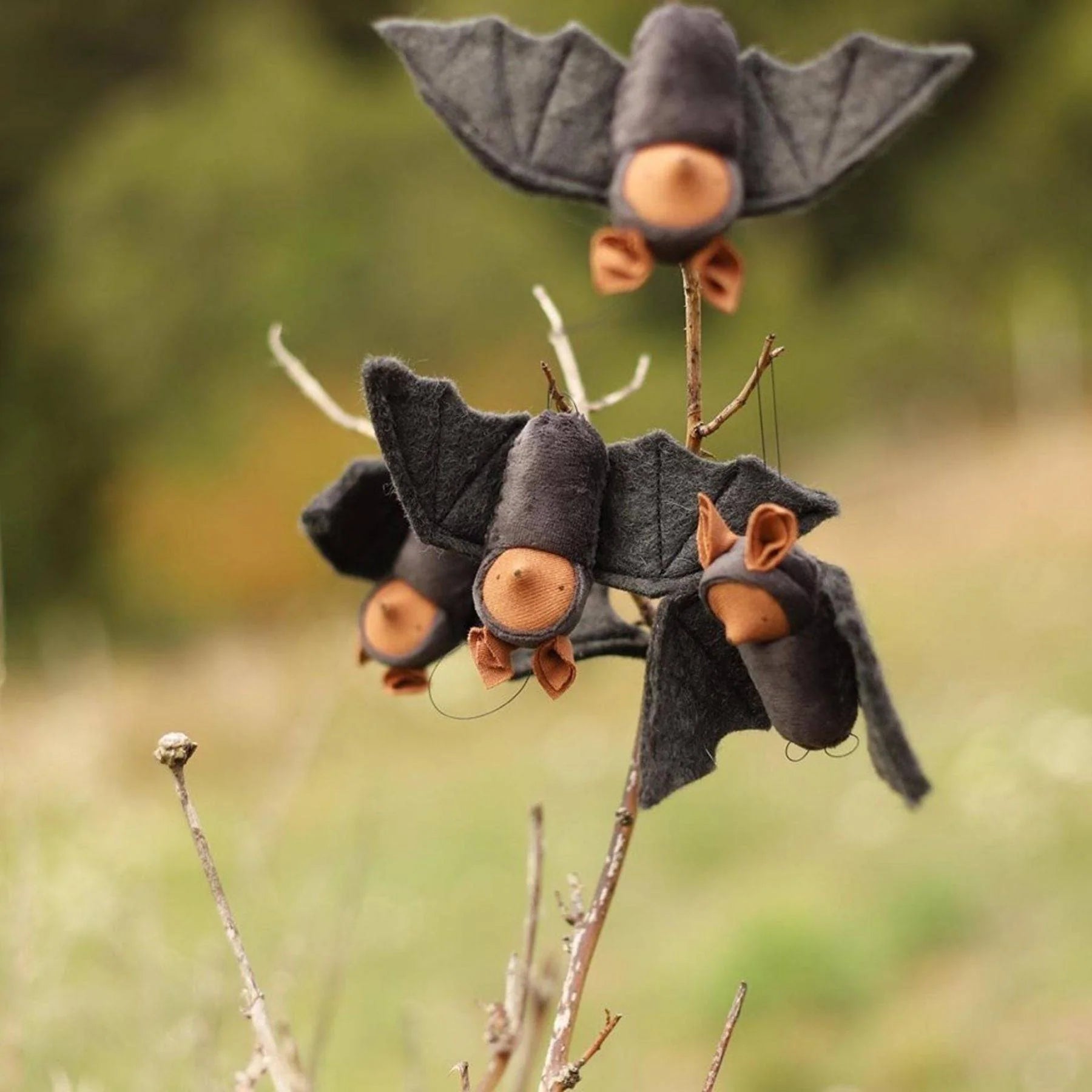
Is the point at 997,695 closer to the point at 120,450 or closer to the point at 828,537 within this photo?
the point at 828,537

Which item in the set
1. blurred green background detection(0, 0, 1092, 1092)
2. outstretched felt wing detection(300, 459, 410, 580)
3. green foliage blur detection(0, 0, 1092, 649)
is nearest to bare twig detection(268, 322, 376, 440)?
outstretched felt wing detection(300, 459, 410, 580)

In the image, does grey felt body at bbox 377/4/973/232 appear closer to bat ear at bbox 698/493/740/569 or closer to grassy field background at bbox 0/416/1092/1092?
bat ear at bbox 698/493/740/569

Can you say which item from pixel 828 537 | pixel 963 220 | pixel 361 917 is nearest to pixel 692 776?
pixel 361 917

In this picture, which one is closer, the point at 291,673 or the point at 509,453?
the point at 509,453

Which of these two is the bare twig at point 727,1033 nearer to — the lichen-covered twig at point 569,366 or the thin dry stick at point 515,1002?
the thin dry stick at point 515,1002

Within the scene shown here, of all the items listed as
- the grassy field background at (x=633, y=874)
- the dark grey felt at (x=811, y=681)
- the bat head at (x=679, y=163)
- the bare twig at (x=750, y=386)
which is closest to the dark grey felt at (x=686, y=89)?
Result: the bat head at (x=679, y=163)

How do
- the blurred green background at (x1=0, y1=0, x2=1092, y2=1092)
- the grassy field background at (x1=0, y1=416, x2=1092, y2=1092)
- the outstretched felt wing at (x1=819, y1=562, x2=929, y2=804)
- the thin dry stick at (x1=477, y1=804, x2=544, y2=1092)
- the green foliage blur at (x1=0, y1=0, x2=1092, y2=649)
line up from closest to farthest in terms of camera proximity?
the outstretched felt wing at (x1=819, y1=562, x2=929, y2=804) < the thin dry stick at (x1=477, y1=804, x2=544, y2=1092) < the grassy field background at (x1=0, y1=416, x2=1092, y2=1092) < the blurred green background at (x1=0, y1=0, x2=1092, y2=1092) < the green foliage blur at (x1=0, y1=0, x2=1092, y2=649)

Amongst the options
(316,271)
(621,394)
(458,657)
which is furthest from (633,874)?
(316,271)
